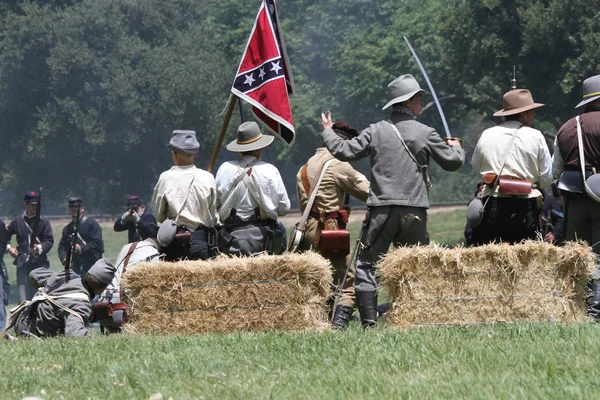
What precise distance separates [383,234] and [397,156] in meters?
0.62

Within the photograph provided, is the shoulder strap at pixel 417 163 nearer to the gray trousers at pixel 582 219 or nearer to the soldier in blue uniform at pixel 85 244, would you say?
the gray trousers at pixel 582 219

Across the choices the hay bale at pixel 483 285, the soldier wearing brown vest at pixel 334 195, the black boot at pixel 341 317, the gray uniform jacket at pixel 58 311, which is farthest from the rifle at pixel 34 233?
the hay bale at pixel 483 285

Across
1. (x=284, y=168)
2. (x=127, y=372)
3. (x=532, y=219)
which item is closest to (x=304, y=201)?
(x=532, y=219)

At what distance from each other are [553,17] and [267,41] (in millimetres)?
27671

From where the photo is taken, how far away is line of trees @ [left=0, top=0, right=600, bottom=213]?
2318 inches

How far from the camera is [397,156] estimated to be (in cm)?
961

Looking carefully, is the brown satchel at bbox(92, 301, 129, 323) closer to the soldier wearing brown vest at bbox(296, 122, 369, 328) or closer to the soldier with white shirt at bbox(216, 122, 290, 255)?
the soldier with white shirt at bbox(216, 122, 290, 255)

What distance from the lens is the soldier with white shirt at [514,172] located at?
9.72 m

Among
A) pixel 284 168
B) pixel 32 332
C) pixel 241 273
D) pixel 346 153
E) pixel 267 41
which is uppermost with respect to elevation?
pixel 267 41

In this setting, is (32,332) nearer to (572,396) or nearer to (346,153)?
(346,153)

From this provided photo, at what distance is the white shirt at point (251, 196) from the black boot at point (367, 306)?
1.10 meters

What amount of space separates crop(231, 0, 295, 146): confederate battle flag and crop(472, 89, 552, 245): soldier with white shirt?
212 cm

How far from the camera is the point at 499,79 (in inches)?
1581

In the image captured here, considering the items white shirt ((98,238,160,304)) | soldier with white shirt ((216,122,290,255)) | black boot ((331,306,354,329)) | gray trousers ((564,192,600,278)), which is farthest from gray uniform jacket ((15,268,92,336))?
gray trousers ((564,192,600,278))
